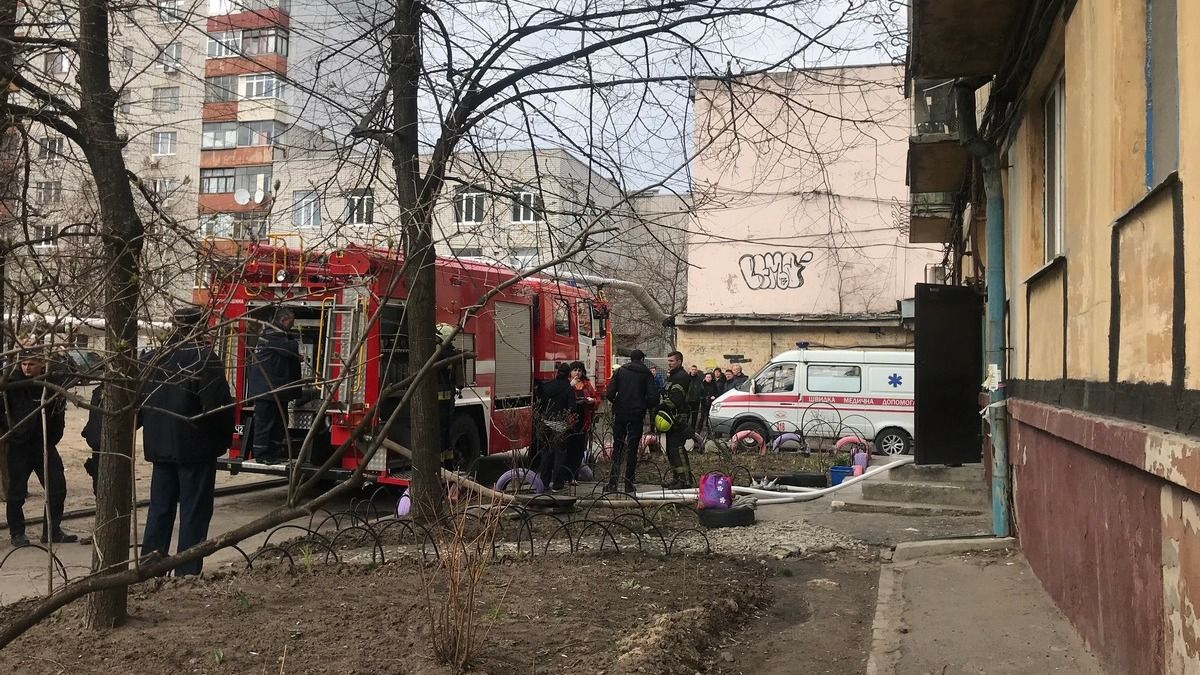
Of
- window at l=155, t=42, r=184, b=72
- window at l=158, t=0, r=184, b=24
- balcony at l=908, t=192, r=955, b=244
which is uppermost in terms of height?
balcony at l=908, t=192, r=955, b=244

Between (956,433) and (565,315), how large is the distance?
6.87 metres

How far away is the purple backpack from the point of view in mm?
9367

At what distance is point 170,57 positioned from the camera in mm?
6273

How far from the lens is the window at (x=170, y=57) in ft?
19.7

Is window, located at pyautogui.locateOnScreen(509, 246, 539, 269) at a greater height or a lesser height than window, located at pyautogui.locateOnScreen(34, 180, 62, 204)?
lesser

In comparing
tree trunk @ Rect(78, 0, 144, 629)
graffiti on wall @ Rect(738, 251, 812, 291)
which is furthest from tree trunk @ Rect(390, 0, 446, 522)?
graffiti on wall @ Rect(738, 251, 812, 291)

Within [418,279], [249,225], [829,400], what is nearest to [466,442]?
[418,279]

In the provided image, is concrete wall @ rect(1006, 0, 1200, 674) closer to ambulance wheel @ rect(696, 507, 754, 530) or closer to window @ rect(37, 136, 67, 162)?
ambulance wheel @ rect(696, 507, 754, 530)

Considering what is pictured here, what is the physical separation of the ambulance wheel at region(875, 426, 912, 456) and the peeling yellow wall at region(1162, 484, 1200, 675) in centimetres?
1537

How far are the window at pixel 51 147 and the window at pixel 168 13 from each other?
105 centimetres

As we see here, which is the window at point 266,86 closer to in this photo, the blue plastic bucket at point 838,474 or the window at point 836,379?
the blue plastic bucket at point 838,474

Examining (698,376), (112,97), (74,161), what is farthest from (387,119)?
(698,376)

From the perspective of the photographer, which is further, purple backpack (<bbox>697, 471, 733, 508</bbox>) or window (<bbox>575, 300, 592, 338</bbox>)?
window (<bbox>575, 300, 592, 338</bbox>)

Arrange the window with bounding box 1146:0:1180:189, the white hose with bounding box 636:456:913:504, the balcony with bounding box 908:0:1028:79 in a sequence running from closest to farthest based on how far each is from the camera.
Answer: the window with bounding box 1146:0:1180:189 < the balcony with bounding box 908:0:1028:79 < the white hose with bounding box 636:456:913:504
